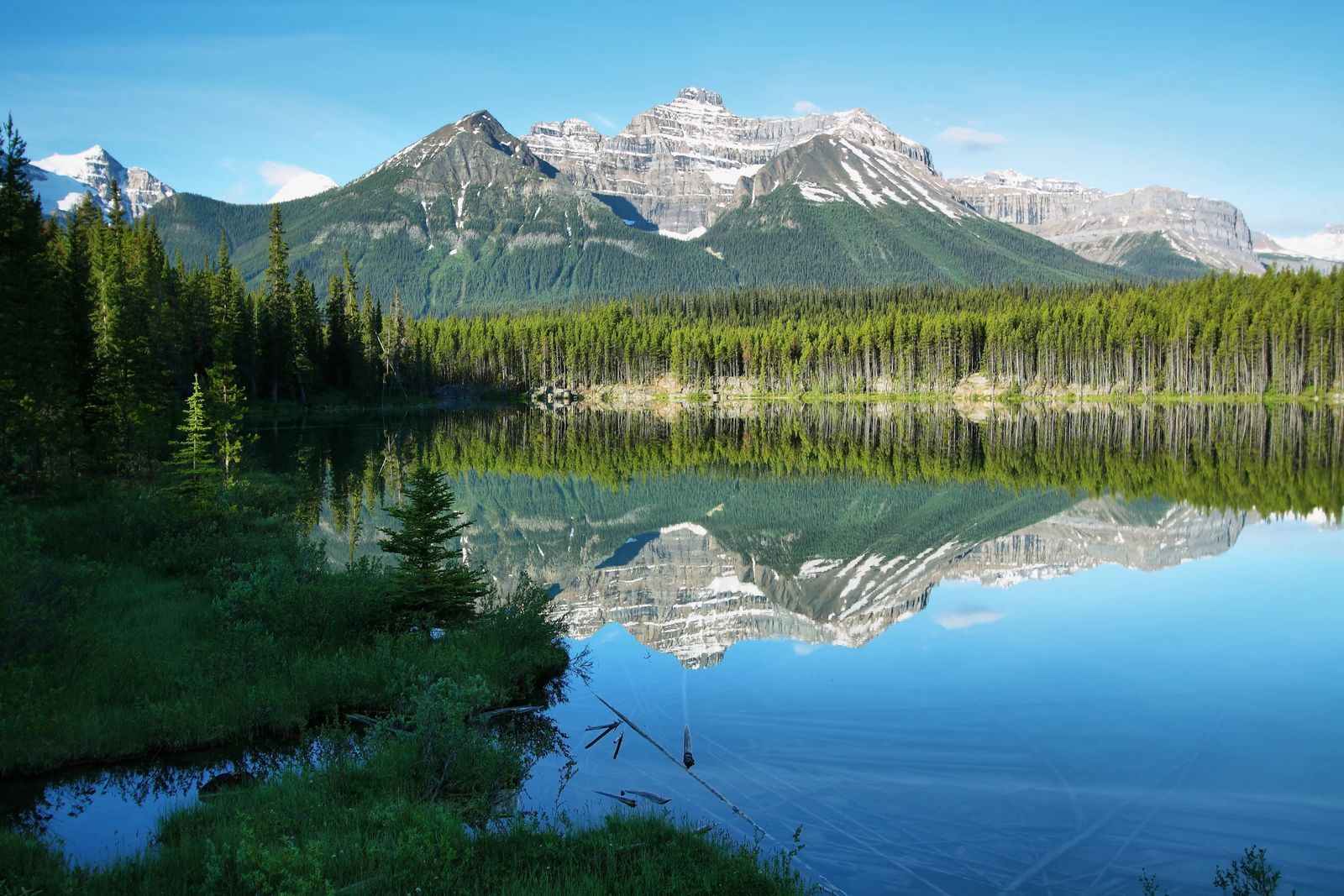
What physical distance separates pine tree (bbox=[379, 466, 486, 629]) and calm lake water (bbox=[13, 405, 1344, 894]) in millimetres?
2957

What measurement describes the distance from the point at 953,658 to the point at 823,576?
729cm

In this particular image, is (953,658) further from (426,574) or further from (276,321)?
(276,321)

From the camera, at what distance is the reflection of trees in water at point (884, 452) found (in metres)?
36.5

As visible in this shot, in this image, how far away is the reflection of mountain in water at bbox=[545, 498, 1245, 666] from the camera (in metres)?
18.5

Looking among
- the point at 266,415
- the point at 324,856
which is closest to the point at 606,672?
the point at 324,856

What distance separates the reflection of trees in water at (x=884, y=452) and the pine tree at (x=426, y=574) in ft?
36.8

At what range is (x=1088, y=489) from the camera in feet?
120

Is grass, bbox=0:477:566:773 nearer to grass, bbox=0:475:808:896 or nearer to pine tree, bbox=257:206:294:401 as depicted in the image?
grass, bbox=0:475:808:896

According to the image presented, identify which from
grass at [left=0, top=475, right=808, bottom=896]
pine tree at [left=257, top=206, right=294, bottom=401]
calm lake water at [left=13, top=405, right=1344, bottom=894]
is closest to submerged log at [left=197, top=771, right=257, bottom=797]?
calm lake water at [left=13, top=405, right=1344, bottom=894]

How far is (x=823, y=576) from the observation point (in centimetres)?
2328

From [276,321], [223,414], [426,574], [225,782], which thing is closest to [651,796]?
[225,782]

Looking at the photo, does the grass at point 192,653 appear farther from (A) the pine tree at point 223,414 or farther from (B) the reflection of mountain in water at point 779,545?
(A) the pine tree at point 223,414

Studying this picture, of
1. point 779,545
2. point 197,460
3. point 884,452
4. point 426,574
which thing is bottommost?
point 779,545

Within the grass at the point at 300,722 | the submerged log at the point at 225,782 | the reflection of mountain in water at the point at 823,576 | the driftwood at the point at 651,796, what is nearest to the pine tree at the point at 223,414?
the grass at the point at 300,722
